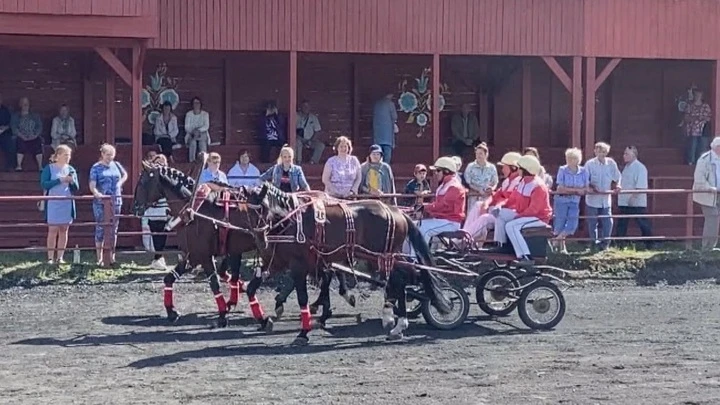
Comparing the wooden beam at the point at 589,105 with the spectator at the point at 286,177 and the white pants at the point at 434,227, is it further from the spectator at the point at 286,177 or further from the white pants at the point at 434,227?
the white pants at the point at 434,227

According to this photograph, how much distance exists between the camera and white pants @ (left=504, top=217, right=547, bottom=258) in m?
13.7

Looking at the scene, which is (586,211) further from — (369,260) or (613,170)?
(369,260)

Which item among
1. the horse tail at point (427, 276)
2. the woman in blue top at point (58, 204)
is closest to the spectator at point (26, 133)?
the woman in blue top at point (58, 204)

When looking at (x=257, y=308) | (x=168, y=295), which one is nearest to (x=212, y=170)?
(x=168, y=295)

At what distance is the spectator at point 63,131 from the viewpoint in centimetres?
2141

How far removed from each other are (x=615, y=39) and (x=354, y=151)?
517 centimetres

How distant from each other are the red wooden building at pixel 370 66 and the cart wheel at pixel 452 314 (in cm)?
719

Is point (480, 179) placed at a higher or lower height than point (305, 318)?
higher

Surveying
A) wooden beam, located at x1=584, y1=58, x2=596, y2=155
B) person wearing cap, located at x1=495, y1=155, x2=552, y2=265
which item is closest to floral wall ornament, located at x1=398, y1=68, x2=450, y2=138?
wooden beam, located at x1=584, y1=58, x2=596, y2=155

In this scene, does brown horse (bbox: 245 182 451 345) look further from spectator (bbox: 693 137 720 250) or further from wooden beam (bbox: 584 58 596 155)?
wooden beam (bbox: 584 58 596 155)

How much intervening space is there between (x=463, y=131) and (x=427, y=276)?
10.8 metres

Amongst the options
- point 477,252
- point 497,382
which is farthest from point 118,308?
point 497,382

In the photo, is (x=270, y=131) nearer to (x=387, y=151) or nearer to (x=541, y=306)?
(x=387, y=151)

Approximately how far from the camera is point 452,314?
1368 centimetres
